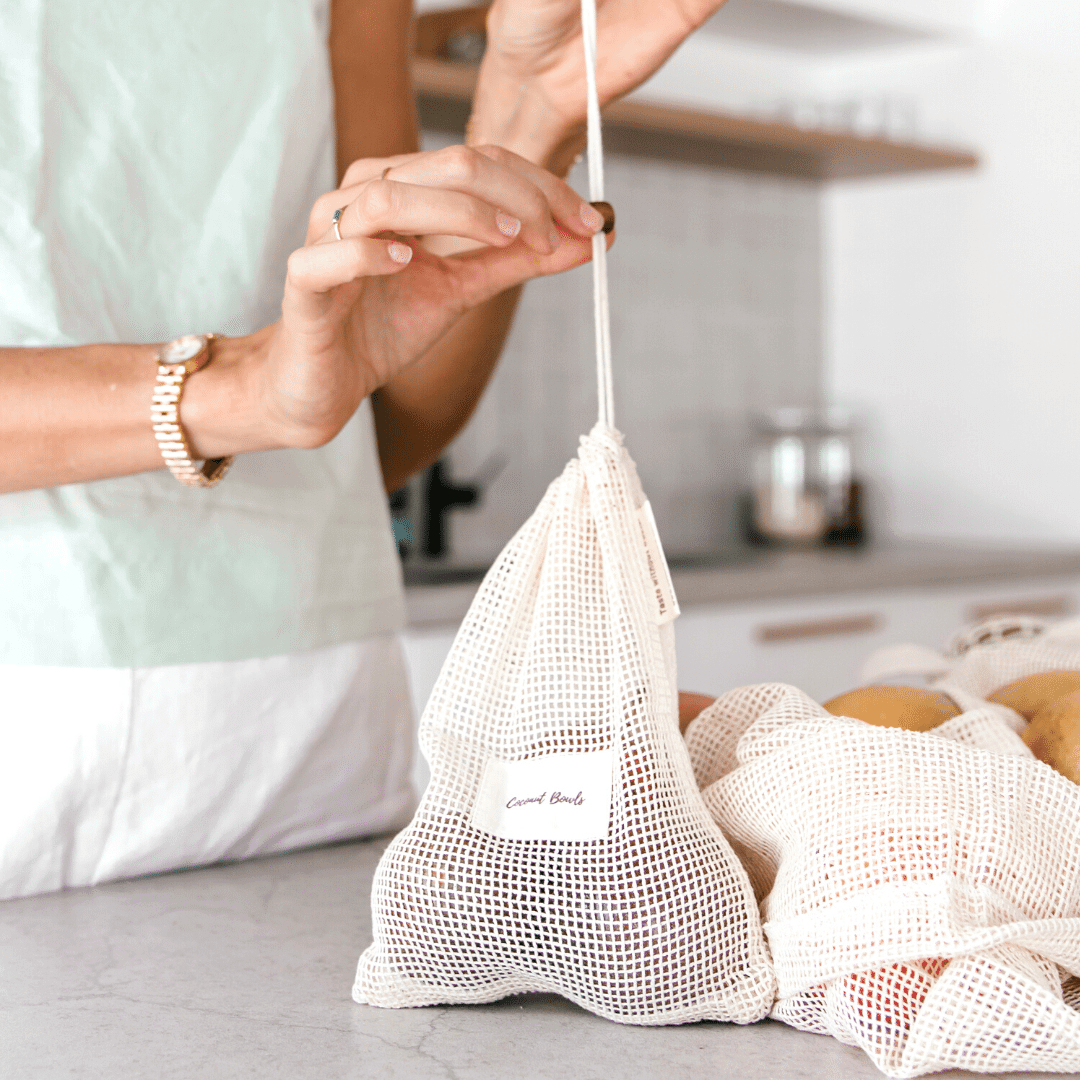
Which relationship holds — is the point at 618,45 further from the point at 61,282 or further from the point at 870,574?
the point at 870,574

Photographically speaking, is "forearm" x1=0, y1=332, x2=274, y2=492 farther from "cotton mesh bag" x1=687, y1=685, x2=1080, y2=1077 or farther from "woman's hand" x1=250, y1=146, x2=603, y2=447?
"cotton mesh bag" x1=687, y1=685, x2=1080, y2=1077

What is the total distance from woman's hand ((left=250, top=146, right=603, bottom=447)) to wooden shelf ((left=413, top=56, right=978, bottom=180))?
1535mm

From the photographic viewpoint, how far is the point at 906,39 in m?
2.84

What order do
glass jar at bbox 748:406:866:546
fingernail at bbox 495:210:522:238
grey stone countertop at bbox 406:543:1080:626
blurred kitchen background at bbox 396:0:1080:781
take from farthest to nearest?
glass jar at bbox 748:406:866:546 < blurred kitchen background at bbox 396:0:1080:781 < grey stone countertop at bbox 406:543:1080:626 < fingernail at bbox 495:210:522:238

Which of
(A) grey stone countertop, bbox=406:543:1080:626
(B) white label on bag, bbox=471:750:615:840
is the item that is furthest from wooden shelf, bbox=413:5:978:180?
(B) white label on bag, bbox=471:750:615:840

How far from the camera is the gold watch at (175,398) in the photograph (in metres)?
0.62

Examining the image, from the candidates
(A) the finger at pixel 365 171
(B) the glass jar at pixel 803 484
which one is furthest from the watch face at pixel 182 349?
(B) the glass jar at pixel 803 484

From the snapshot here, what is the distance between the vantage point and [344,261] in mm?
515

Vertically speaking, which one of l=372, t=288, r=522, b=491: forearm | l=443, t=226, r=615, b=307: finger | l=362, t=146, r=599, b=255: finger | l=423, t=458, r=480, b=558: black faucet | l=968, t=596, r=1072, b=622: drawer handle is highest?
l=362, t=146, r=599, b=255: finger

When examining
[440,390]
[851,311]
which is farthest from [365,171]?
[851,311]

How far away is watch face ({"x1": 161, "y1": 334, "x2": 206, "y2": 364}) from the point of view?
2.07ft

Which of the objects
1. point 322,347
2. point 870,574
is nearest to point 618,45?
point 322,347

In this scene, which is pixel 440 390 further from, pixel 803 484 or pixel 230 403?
pixel 803 484

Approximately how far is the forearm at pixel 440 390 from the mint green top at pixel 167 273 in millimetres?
86
